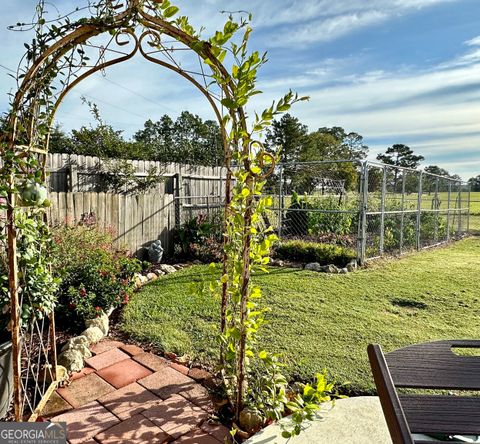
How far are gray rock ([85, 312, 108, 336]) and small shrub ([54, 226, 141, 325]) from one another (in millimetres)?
57

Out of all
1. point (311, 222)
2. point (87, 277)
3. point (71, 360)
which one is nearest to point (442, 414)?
point (71, 360)

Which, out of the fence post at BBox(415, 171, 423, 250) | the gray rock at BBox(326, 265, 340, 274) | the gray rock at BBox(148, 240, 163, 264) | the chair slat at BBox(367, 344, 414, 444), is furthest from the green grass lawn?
the fence post at BBox(415, 171, 423, 250)

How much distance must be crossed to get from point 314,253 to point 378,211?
2337 millimetres

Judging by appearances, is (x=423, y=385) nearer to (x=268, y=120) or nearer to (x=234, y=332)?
(x=234, y=332)

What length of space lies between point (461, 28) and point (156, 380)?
4008 mm

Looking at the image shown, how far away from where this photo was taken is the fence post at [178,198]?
22.9 feet

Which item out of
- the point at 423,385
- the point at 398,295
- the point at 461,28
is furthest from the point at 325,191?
the point at 423,385

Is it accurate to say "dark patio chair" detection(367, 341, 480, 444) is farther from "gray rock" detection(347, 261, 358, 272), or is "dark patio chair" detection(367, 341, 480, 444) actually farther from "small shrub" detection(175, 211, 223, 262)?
"small shrub" detection(175, 211, 223, 262)

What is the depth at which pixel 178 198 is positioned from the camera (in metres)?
7.00

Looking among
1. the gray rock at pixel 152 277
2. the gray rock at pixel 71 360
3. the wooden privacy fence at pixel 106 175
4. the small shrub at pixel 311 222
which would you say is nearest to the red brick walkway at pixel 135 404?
the gray rock at pixel 71 360

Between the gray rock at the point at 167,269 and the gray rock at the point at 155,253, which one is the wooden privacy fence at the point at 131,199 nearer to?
the gray rock at the point at 155,253

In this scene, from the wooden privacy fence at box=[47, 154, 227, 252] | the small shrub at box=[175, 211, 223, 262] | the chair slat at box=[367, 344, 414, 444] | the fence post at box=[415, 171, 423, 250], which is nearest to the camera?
the chair slat at box=[367, 344, 414, 444]

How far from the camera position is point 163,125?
22188 millimetres

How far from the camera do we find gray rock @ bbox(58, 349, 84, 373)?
243 centimetres
